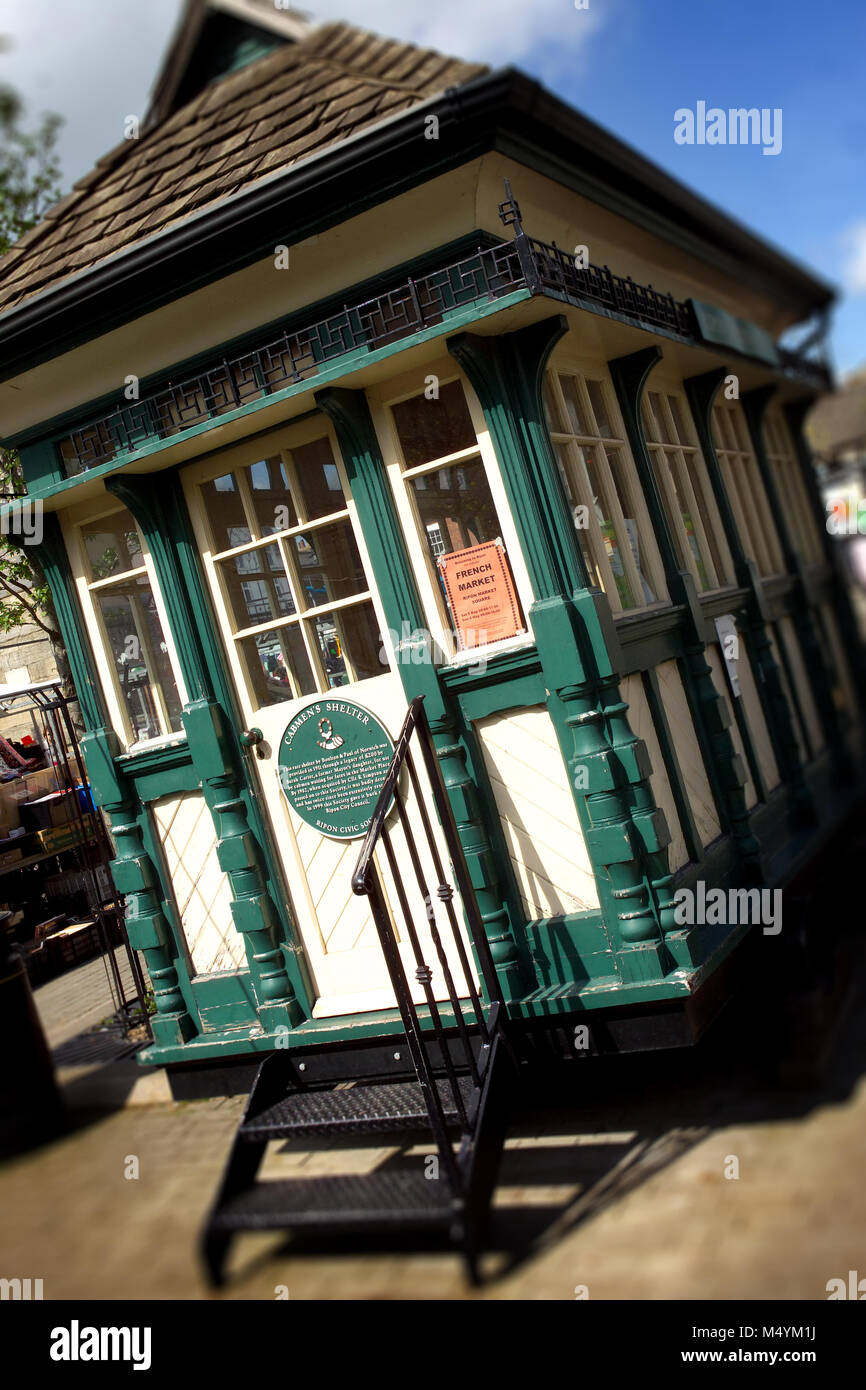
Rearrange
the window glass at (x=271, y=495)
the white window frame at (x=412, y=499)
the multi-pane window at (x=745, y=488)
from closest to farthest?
the white window frame at (x=412, y=499) → the window glass at (x=271, y=495) → the multi-pane window at (x=745, y=488)

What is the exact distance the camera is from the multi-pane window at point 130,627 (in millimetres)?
4516

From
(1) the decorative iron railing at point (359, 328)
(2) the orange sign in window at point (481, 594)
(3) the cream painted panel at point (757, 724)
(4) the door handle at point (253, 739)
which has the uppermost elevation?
(1) the decorative iron railing at point (359, 328)

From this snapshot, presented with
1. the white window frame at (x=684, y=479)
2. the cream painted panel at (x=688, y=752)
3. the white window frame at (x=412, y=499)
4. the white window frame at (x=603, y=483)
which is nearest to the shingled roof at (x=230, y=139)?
the white window frame at (x=412, y=499)

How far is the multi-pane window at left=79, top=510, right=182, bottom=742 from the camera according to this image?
4.52m

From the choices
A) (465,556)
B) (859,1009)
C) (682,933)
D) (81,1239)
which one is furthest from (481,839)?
(81,1239)

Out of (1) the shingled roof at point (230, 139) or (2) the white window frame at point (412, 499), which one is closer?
Answer: (1) the shingled roof at point (230, 139)

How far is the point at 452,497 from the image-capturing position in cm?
397

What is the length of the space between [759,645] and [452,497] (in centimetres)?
247

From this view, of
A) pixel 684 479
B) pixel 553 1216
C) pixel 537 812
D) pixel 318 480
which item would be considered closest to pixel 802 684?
pixel 684 479

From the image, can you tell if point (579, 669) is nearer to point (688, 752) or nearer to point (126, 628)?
point (688, 752)

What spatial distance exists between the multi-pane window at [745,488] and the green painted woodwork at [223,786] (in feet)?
10.3

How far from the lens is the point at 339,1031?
4.15 m

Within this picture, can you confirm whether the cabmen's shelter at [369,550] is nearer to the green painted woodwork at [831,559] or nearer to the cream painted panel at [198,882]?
the cream painted panel at [198,882]

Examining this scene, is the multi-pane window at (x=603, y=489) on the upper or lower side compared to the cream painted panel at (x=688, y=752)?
upper
